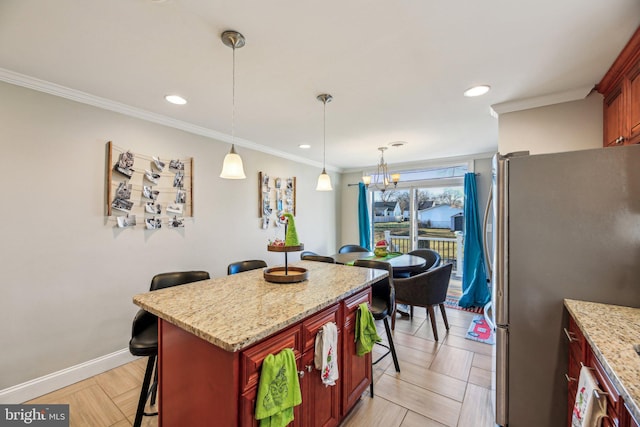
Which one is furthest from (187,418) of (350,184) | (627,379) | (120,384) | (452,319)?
(350,184)

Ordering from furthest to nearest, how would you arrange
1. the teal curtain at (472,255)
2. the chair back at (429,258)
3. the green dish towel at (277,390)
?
the teal curtain at (472,255) < the chair back at (429,258) < the green dish towel at (277,390)

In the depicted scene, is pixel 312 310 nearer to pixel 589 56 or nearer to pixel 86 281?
pixel 86 281

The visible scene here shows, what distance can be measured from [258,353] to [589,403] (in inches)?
54.9

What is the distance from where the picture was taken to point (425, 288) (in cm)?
285

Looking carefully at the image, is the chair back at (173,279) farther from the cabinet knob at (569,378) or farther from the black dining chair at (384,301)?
the cabinet knob at (569,378)

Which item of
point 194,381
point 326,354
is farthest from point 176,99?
point 326,354

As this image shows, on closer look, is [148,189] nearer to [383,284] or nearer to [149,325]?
[149,325]

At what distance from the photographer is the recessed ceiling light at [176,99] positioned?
230 centimetres

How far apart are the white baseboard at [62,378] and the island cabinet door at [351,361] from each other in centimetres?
222

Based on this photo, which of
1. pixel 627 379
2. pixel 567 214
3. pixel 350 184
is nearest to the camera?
pixel 627 379

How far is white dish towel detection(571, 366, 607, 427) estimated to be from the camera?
1028mm

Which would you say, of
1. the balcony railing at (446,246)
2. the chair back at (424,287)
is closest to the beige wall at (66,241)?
the chair back at (424,287)

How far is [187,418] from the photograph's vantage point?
4.04 ft

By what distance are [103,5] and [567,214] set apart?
275 centimetres
